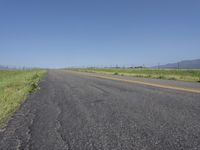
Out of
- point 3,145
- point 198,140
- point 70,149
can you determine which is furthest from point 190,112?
point 3,145

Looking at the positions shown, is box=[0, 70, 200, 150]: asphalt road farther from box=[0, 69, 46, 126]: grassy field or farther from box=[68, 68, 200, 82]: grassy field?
box=[68, 68, 200, 82]: grassy field

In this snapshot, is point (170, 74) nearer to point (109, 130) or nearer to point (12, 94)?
point (12, 94)

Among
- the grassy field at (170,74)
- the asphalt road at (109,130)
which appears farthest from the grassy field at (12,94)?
the grassy field at (170,74)

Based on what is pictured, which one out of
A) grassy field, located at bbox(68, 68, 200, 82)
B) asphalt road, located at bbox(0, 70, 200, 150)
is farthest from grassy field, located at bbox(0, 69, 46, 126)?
grassy field, located at bbox(68, 68, 200, 82)

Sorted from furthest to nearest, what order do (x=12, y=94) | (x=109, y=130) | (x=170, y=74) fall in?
(x=170, y=74) < (x=12, y=94) < (x=109, y=130)

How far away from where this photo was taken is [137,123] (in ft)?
10.6

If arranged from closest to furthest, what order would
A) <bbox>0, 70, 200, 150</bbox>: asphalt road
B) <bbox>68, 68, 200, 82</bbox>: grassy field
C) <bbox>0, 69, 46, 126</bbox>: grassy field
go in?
<bbox>0, 70, 200, 150</bbox>: asphalt road, <bbox>0, 69, 46, 126</bbox>: grassy field, <bbox>68, 68, 200, 82</bbox>: grassy field

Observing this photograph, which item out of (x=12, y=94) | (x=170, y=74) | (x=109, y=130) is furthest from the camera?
(x=170, y=74)

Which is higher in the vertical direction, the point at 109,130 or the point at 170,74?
the point at 109,130

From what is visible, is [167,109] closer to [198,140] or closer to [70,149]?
[198,140]

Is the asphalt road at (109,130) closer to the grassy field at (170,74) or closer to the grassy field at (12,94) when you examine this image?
the grassy field at (12,94)

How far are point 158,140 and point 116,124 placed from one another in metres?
0.93

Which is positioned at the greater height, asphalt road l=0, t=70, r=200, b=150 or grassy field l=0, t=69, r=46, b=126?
asphalt road l=0, t=70, r=200, b=150

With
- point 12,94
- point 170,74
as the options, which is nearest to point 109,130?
point 12,94
